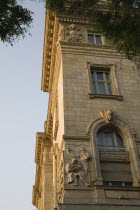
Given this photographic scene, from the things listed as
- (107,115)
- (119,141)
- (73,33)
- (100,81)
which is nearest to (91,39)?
(73,33)

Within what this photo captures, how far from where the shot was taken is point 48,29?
27.7 metres

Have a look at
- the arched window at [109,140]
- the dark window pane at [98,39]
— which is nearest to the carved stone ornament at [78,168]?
the arched window at [109,140]

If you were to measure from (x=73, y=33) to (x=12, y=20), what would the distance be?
38.7ft

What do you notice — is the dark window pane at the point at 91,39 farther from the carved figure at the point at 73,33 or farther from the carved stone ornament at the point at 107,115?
the carved stone ornament at the point at 107,115

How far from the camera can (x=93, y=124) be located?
19594 mm

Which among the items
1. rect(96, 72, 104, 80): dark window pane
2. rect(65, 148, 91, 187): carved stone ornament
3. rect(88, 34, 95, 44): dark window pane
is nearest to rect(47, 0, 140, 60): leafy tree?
rect(65, 148, 91, 187): carved stone ornament

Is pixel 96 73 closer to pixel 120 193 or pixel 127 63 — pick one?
pixel 127 63

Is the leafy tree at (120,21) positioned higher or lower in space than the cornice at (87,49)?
lower

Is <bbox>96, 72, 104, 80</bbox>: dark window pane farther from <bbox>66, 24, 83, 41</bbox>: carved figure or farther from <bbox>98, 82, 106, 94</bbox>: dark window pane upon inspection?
<bbox>66, 24, 83, 41</bbox>: carved figure

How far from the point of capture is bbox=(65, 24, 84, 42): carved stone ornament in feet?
82.3

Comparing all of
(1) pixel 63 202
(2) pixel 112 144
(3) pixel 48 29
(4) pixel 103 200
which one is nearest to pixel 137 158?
(2) pixel 112 144

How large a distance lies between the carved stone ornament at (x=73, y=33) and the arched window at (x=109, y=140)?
28.8ft

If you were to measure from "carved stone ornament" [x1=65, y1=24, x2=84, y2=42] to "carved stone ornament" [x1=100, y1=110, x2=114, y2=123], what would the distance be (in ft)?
25.3

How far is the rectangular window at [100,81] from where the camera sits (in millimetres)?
22406
